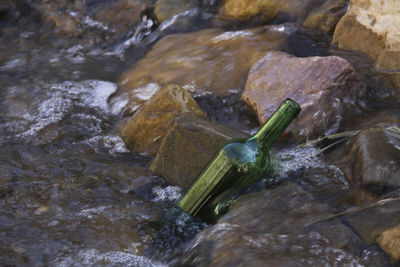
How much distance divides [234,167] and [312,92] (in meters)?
1.30

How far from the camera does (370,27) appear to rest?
13.3 ft

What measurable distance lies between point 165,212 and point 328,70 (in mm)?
1693

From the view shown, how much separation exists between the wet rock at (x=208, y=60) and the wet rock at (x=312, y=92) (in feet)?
2.07

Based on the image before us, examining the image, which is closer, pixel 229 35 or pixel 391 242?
pixel 391 242

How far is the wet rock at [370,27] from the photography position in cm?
380

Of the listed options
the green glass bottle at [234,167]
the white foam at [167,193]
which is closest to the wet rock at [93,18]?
the white foam at [167,193]

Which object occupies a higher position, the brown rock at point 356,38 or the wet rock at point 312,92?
the brown rock at point 356,38

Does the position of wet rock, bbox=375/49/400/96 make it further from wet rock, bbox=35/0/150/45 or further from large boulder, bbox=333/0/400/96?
wet rock, bbox=35/0/150/45

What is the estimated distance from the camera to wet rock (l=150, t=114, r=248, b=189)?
9.82 feet

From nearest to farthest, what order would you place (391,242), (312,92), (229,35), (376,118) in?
(391,242) → (376,118) → (312,92) → (229,35)

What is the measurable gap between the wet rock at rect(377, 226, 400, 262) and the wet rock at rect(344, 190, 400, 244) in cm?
5

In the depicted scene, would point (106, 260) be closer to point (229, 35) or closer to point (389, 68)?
point (389, 68)

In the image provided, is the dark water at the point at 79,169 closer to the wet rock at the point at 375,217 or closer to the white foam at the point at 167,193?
the white foam at the point at 167,193

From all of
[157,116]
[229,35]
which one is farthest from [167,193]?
[229,35]
